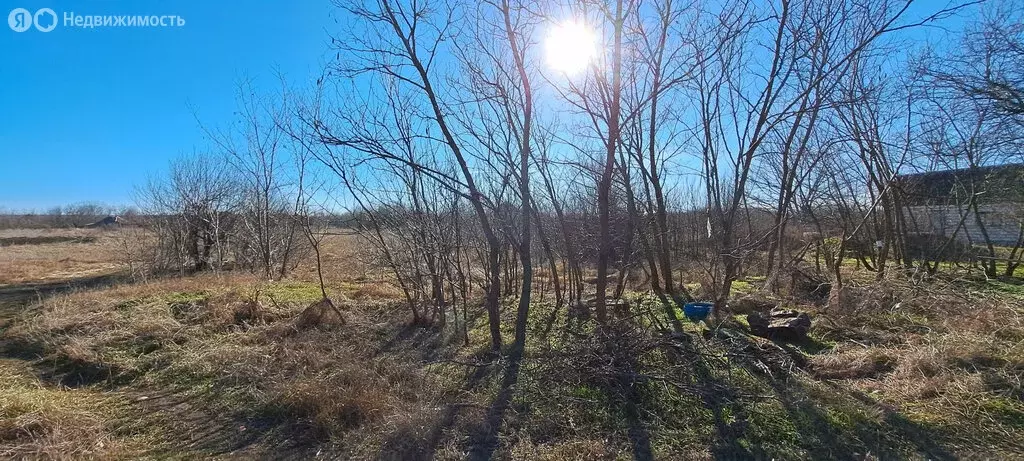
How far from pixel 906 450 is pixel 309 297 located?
8320mm

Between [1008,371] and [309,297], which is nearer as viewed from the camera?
[1008,371]

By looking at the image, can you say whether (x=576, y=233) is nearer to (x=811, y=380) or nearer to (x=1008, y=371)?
(x=811, y=380)

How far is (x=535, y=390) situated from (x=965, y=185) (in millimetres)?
14557

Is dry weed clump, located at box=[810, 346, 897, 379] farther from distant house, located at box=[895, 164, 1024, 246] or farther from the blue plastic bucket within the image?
Result: distant house, located at box=[895, 164, 1024, 246]

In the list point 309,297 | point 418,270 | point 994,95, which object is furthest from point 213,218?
point 994,95

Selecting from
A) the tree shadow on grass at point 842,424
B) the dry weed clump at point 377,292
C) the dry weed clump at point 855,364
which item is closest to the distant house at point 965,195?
the dry weed clump at point 855,364

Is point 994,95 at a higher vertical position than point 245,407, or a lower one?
higher

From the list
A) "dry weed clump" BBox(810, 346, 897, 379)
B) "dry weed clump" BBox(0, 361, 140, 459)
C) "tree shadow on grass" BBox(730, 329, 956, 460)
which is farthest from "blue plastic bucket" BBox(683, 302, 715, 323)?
"dry weed clump" BBox(0, 361, 140, 459)

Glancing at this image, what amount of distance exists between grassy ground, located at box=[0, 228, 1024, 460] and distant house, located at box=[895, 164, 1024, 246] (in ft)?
23.3

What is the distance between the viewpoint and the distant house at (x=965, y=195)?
10680mm

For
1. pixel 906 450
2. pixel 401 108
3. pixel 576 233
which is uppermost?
pixel 401 108

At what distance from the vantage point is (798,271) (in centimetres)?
846

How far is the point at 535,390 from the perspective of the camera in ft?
12.9

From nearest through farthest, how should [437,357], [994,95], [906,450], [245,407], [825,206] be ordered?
[906,450], [245,407], [437,357], [994,95], [825,206]
